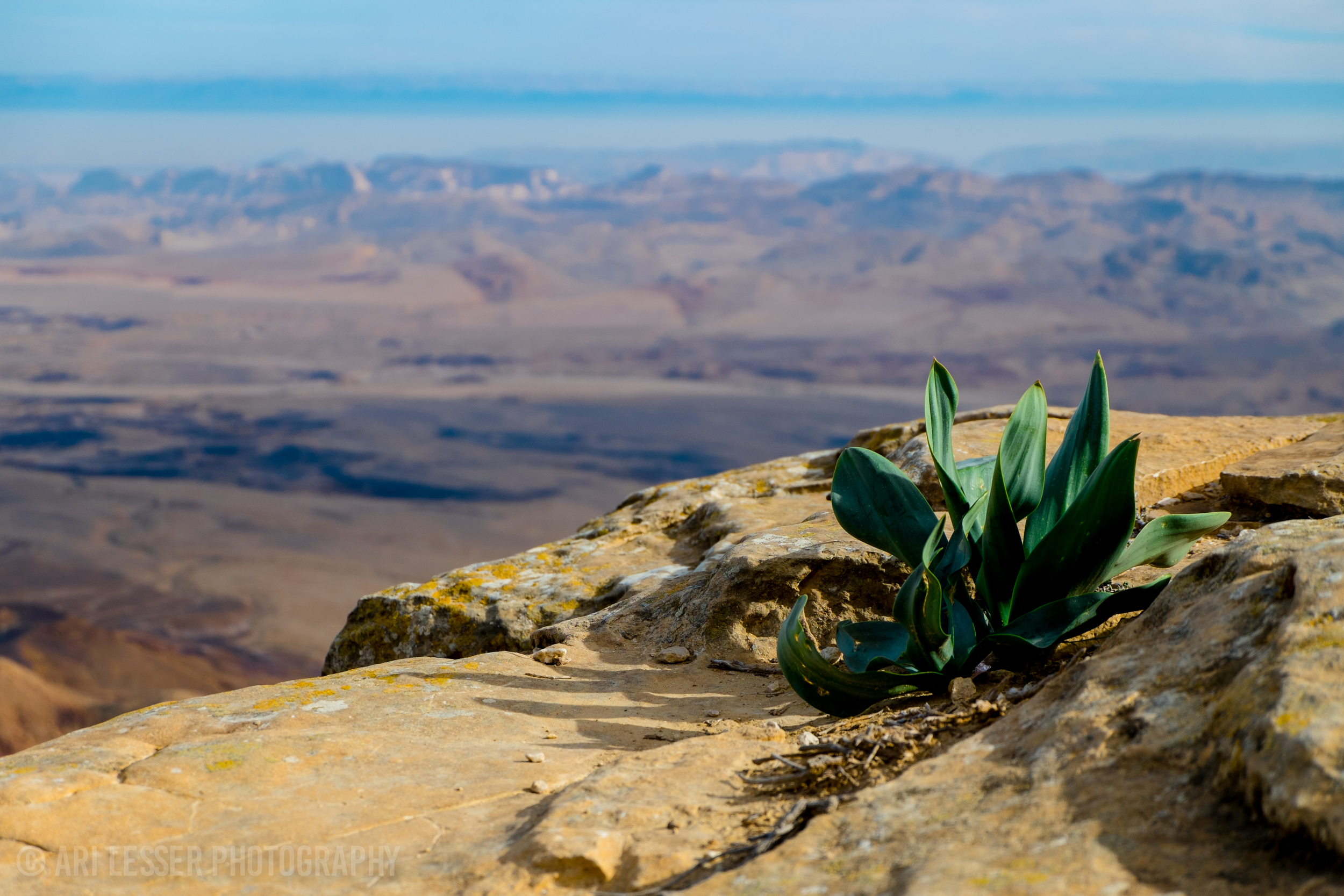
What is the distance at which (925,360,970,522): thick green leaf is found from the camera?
3461mm

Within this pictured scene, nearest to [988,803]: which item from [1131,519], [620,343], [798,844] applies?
[798,844]

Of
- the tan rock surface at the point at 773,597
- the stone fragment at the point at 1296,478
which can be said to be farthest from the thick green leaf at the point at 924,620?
the stone fragment at the point at 1296,478

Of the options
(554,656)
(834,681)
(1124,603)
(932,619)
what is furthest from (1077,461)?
(554,656)

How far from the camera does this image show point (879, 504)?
11.7ft

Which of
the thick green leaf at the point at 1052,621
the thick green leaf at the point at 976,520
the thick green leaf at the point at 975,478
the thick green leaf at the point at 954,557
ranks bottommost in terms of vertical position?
the thick green leaf at the point at 1052,621

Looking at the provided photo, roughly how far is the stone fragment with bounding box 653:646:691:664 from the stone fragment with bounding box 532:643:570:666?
402mm

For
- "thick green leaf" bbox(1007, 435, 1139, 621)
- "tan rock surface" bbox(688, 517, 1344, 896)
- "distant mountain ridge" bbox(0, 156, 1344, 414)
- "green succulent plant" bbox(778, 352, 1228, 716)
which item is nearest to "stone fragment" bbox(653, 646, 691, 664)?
"green succulent plant" bbox(778, 352, 1228, 716)

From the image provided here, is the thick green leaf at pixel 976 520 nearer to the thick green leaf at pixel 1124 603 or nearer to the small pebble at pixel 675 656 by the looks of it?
the thick green leaf at pixel 1124 603

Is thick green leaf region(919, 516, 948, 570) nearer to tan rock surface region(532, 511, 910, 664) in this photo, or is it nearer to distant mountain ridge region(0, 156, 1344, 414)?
tan rock surface region(532, 511, 910, 664)

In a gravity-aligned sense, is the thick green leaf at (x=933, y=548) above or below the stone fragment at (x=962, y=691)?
above

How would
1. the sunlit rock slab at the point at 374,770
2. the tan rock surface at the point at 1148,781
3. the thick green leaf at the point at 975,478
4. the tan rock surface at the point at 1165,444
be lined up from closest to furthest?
1. the tan rock surface at the point at 1148,781
2. the sunlit rock slab at the point at 374,770
3. the thick green leaf at the point at 975,478
4. the tan rock surface at the point at 1165,444

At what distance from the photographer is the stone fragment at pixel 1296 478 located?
158 inches

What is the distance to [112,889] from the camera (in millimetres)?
2262

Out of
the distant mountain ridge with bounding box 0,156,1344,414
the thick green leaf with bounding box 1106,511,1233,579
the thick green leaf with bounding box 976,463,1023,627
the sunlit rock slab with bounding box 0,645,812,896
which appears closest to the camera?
the sunlit rock slab with bounding box 0,645,812,896
